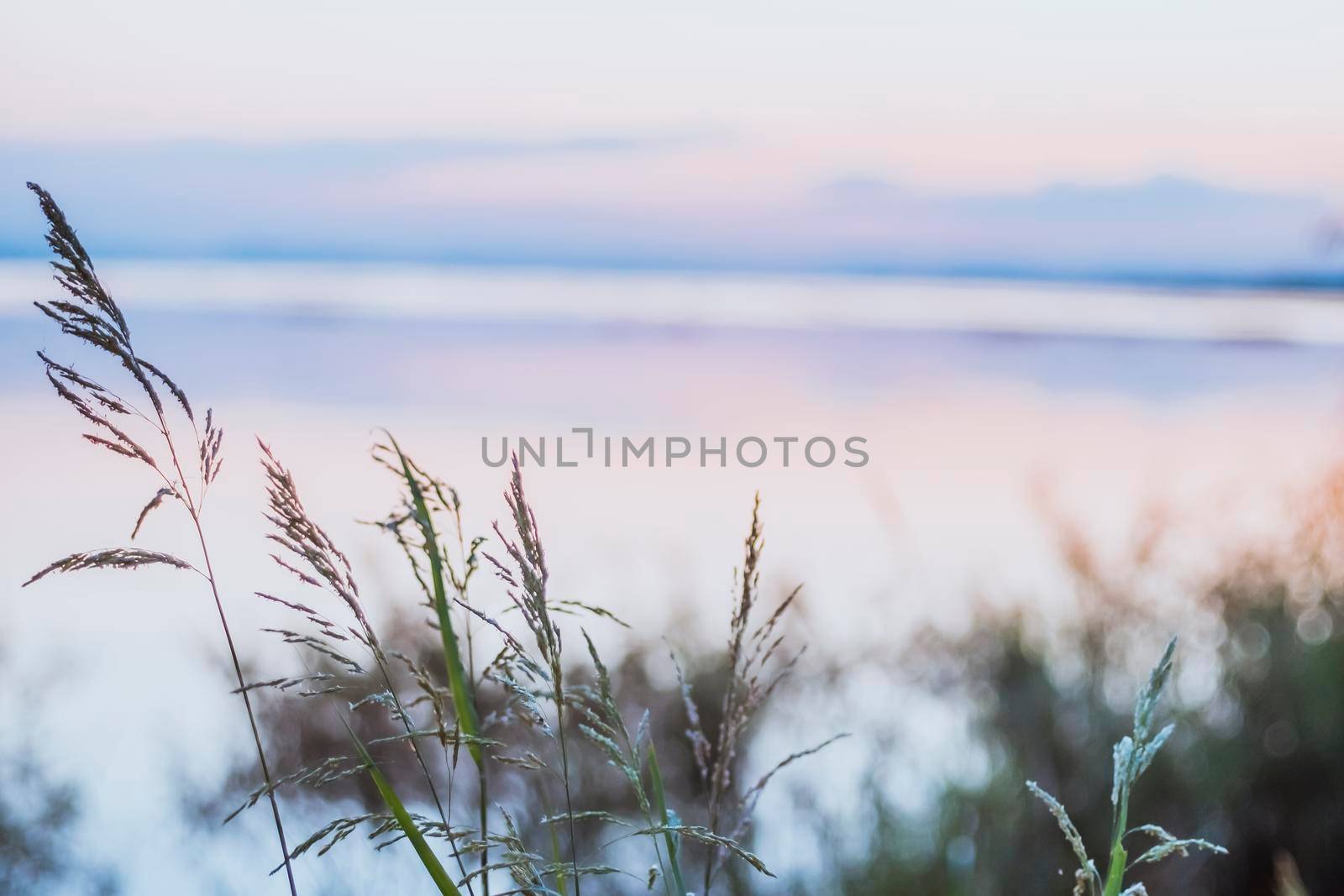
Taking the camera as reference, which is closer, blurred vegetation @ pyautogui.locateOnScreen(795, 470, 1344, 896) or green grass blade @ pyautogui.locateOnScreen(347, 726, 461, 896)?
green grass blade @ pyautogui.locateOnScreen(347, 726, 461, 896)

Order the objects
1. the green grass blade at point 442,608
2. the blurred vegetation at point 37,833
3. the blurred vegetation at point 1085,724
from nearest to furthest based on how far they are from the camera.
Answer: the green grass blade at point 442,608 → the blurred vegetation at point 37,833 → the blurred vegetation at point 1085,724

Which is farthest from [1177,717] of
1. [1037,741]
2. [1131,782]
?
[1131,782]

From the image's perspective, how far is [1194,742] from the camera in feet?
9.39

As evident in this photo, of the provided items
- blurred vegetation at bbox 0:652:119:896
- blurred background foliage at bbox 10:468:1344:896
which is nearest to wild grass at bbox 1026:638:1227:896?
blurred background foliage at bbox 10:468:1344:896

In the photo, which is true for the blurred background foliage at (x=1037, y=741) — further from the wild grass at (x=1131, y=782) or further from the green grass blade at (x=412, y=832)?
the green grass blade at (x=412, y=832)

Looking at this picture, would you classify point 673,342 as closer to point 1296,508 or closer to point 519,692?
point 1296,508

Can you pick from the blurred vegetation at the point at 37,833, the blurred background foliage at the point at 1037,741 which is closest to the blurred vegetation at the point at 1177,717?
the blurred background foliage at the point at 1037,741

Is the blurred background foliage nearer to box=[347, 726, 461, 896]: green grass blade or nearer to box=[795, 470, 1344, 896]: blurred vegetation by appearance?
box=[795, 470, 1344, 896]: blurred vegetation

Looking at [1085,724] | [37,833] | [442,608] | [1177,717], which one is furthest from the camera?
[1085,724]

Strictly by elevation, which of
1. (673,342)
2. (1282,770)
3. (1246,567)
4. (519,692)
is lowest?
(1282,770)

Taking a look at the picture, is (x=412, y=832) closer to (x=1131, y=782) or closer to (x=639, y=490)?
(x=1131, y=782)

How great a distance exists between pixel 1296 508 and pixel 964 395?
4924 millimetres

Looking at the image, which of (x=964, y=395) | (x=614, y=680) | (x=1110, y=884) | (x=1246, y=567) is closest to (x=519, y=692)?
(x=1110, y=884)

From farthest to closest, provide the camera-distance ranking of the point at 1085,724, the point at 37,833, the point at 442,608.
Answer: the point at 1085,724, the point at 37,833, the point at 442,608
